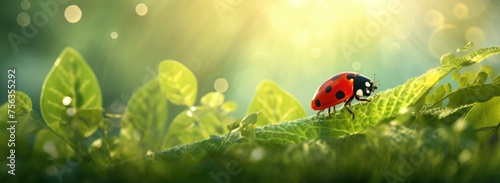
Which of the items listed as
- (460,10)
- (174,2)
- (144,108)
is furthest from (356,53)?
(144,108)

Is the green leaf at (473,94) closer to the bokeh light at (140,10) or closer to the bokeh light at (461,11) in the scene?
the bokeh light at (140,10)

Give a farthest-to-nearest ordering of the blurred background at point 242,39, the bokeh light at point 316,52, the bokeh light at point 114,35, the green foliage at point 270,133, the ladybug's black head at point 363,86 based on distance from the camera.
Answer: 1. the bokeh light at point 316,52
2. the bokeh light at point 114,35
3. the blurred background at point 242,39
4. the ladybug's black head at point 363,86
5. the green foliage at point 270,133

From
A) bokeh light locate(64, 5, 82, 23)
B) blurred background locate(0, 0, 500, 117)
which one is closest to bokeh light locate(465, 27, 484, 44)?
blurred background locate(0, 0, 500, 117)

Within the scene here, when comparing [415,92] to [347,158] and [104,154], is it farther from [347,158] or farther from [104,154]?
[104,154]

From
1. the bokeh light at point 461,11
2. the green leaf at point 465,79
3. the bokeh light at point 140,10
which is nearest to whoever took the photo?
the green leaf at point 465,79

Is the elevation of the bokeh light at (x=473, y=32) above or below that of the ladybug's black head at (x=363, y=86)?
above

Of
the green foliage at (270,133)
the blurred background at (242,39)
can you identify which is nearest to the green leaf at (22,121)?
the green foliage at (270,133)
